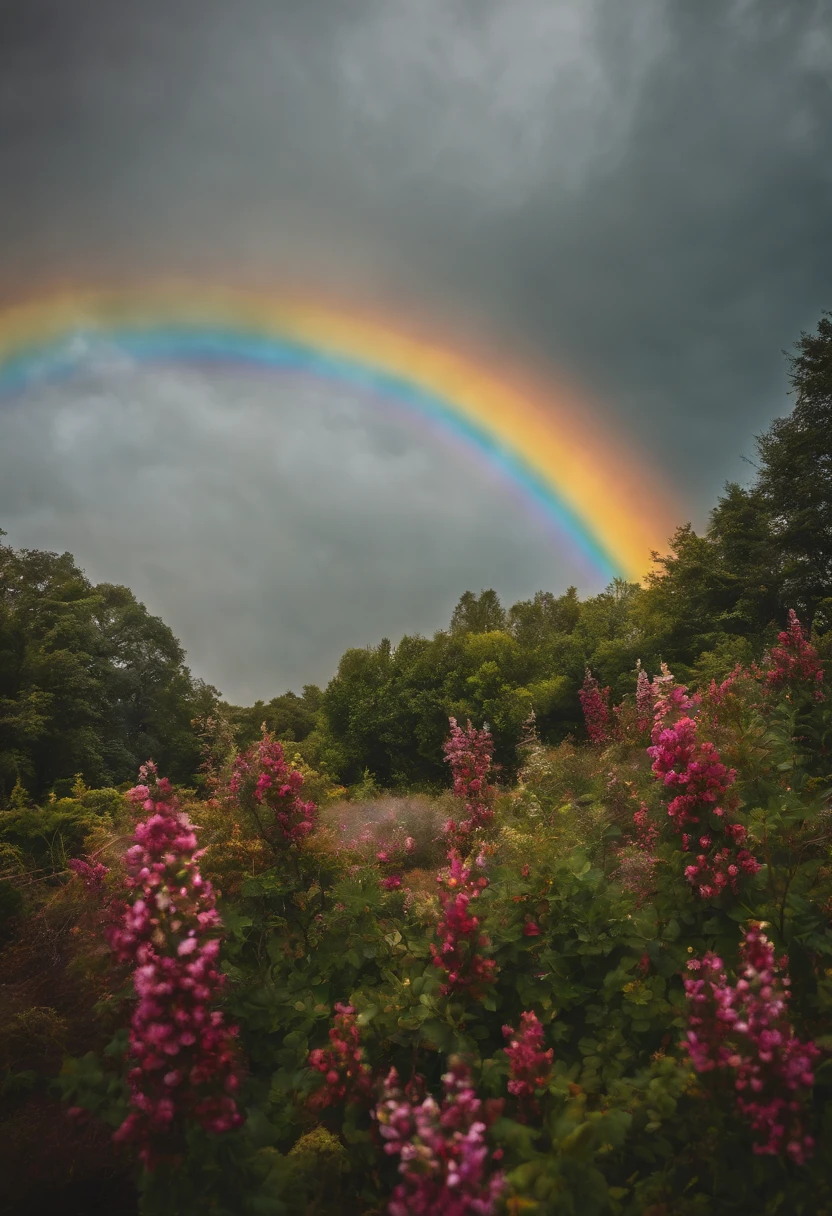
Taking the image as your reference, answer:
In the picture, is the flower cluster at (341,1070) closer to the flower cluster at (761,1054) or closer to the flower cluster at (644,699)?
the flower cluster at (761,1054)

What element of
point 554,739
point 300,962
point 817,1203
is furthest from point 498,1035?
point 554,739

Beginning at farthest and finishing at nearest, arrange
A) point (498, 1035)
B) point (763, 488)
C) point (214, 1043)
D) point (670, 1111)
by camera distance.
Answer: point (763, 488) < point (498, 1035) < point (214, 1043) < point (670, 1111)

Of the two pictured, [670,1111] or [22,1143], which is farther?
[22,1143]

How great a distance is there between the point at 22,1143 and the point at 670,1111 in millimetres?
3651

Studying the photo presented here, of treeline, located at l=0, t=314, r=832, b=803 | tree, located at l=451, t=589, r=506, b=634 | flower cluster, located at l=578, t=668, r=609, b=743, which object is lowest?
flower cluster, located at l=578, t=668, r=609, b=743

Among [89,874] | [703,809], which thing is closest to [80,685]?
[89,874]

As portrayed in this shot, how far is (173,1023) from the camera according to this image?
230 cm

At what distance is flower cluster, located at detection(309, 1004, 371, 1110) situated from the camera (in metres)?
2.58

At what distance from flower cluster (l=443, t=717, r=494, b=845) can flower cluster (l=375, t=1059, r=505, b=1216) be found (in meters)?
5.94

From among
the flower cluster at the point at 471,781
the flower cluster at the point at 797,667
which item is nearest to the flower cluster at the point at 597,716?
the flower cluster at the point at 471,781

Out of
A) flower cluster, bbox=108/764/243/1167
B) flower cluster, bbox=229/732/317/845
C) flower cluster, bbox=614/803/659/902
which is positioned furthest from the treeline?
flower cluster, bbox=108/764/243/1167

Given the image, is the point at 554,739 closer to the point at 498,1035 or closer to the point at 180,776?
the point at 180,776

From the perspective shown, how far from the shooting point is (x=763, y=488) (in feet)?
67.2

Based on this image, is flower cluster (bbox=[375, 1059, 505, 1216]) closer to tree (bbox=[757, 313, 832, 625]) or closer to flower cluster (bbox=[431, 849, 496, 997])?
flower cluster (bbox=[431, 849, 496, 997])
